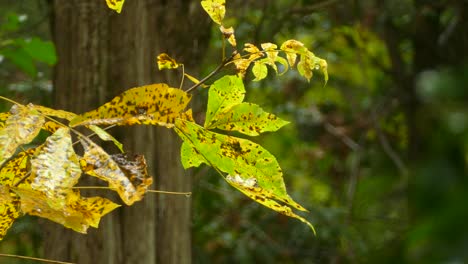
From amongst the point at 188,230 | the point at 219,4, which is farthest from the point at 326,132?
the point at 219,4

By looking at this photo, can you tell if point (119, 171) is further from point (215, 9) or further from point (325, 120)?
point (325, 120)

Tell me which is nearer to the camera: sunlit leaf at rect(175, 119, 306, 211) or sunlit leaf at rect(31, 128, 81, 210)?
sunlit leaf at rect(31, 128, 81, 210)

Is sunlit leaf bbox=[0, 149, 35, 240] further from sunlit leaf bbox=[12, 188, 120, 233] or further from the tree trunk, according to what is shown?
the tree trunk

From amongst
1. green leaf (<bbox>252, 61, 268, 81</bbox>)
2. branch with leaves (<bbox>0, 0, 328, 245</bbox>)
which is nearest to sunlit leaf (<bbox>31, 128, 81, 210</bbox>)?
branch with leaves (<bbox>0, 0, 328, 245</bbox>)

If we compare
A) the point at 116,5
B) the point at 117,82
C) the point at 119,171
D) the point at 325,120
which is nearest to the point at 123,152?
the point at 119,171

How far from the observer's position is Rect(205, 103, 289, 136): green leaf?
0.69m

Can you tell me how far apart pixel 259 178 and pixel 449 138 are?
5.73ft

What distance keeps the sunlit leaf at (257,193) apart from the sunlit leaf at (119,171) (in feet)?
0.39

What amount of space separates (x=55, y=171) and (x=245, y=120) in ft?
0.78

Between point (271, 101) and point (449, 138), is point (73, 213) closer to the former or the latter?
point (449, 138)

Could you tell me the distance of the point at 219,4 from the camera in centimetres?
69

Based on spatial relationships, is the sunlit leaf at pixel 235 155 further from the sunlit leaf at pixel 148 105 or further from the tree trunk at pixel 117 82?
the tree trunk at pixel 117 82

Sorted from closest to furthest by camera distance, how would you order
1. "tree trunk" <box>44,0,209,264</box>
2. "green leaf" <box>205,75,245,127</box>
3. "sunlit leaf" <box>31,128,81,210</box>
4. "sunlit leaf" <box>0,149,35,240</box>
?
1. "sunlit leaf" <box>31,128,81,210</box>
2. "sunlit leaf" <box>0,149,35,240</box>
3. "green leaf" <box>205,75,245,127</box>
4. "tree trunk" <box>44,0,209,264</box>

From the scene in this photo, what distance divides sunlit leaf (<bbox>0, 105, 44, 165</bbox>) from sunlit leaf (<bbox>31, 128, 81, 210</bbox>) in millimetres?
16
